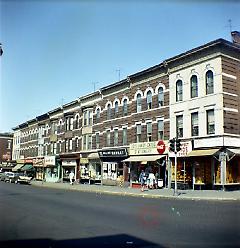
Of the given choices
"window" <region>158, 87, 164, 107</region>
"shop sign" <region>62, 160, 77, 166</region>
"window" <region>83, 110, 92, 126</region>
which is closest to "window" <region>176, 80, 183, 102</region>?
"window" <region>158, 87, 164, 107</region>

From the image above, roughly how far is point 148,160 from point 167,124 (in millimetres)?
3709

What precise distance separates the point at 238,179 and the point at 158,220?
682 inches

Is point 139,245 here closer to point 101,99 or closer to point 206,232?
point 206,232

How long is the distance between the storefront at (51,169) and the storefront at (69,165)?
84.0 inches

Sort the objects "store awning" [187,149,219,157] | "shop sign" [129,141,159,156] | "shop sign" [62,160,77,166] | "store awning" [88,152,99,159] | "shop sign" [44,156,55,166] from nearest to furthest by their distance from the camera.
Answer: "store awning" [187,149,219,157]
"shop sign" [129,141,159,156]
"store awning" [88,152,99,159]
"shop sign" [62,160,77,166]
"shop sign" [44,156,55,166]

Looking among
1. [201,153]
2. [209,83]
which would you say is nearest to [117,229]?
[201,153]

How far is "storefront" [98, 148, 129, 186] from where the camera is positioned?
1489 inches

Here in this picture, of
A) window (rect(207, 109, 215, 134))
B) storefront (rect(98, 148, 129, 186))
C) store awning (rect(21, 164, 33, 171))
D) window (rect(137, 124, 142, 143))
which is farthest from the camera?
store awning (rect(21, 164, 33, 171))

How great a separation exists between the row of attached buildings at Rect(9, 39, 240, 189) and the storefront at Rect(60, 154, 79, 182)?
166mm

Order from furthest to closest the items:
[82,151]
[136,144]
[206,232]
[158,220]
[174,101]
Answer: [82,151] → [136,144] → [174,101] → [158,220] → [206,232]

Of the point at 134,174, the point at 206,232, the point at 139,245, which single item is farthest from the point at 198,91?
the point at 139,245

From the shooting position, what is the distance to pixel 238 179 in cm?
2777

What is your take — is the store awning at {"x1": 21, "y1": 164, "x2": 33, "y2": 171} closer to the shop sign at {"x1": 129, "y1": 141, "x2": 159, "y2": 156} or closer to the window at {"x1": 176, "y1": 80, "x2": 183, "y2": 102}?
the shop sign at {"x1": 129, "y1": 141, "x2": 159, "y2": 156}

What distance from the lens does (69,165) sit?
5069 cm
